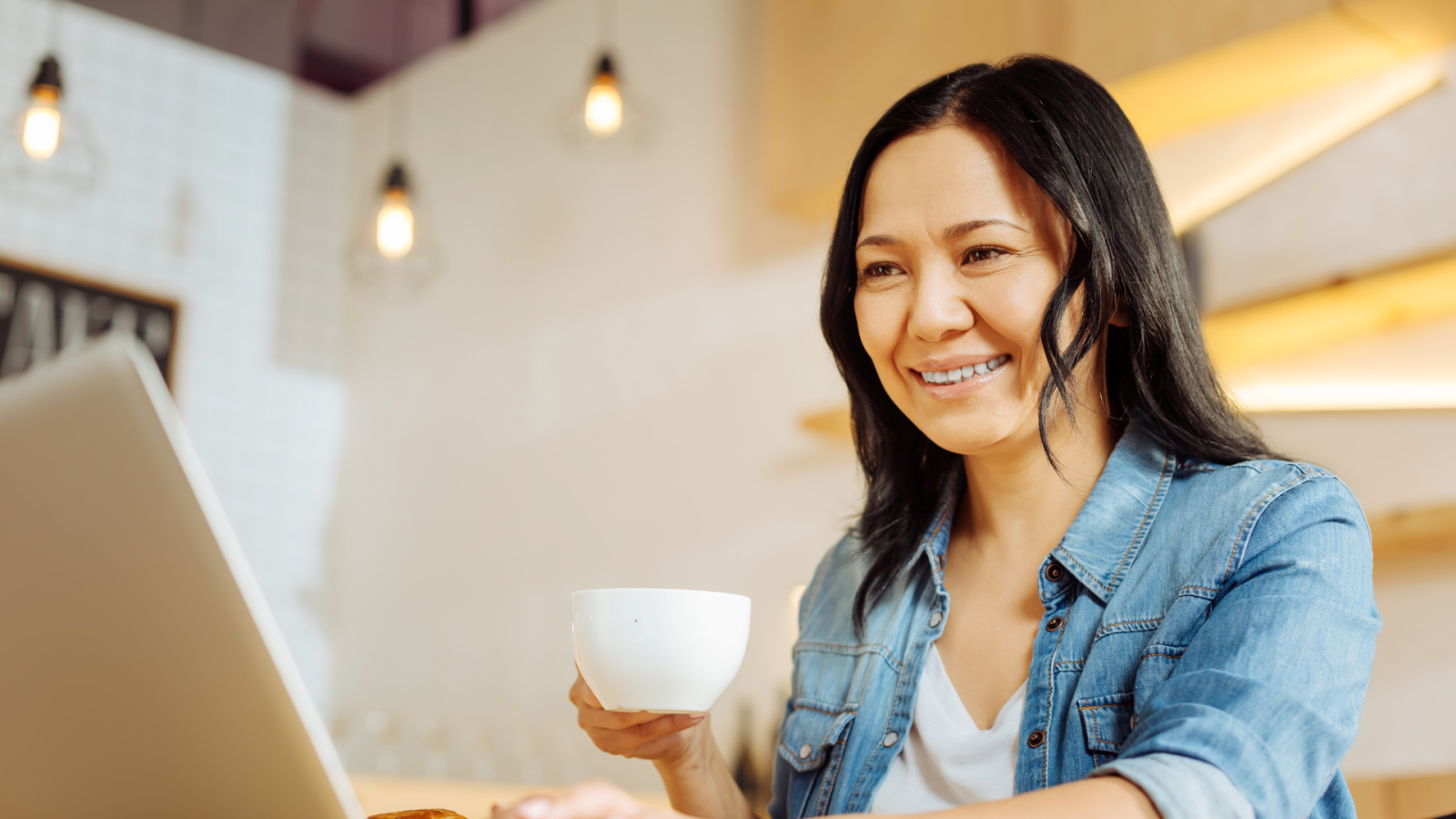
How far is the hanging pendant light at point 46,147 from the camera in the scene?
230 cm

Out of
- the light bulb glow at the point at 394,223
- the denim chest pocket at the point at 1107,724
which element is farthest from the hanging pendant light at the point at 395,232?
the denim chest pocket at the point at 1107,724

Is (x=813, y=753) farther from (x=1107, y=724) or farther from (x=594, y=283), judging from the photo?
(x=594, y=283)

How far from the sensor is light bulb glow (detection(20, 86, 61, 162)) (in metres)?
2.29

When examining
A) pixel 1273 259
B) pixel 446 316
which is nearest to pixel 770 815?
pixel 1273 259

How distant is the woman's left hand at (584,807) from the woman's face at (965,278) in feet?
1.53

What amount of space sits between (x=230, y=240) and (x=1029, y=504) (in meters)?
3.20

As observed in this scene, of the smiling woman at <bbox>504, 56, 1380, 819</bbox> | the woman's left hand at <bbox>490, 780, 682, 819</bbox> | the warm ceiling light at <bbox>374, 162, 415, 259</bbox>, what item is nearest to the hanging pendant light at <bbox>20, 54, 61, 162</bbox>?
the warm ceiling light at <bbox>374, 162, 415, 259</bbox>

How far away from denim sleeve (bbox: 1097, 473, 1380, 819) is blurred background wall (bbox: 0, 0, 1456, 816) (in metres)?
0.80

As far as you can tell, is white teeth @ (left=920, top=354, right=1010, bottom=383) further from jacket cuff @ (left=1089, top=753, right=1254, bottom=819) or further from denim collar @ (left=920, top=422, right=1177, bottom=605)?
jacket cuff @ (left=1089, top=753, right=1254, bottom=819)

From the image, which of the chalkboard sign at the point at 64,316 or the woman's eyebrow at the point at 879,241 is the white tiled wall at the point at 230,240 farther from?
the woman's eyebrow at the point at 879,241

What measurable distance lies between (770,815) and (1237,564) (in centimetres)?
50

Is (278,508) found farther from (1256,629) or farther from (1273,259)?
(1256,629)

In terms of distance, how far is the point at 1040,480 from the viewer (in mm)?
938

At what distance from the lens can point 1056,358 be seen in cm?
84
